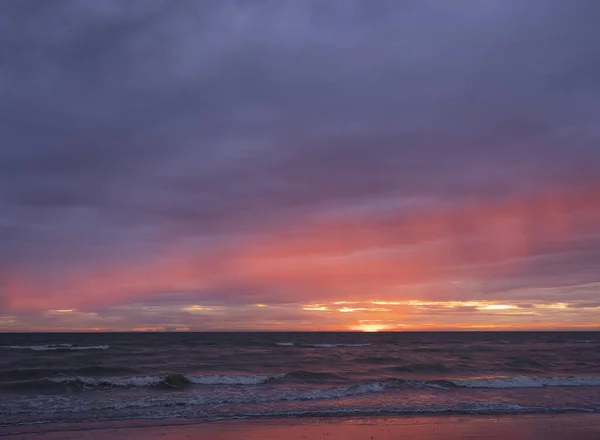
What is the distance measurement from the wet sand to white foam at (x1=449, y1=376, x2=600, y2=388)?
9895 millimetres

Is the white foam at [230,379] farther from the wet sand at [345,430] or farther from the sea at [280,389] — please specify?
the wet sand at [345,430]

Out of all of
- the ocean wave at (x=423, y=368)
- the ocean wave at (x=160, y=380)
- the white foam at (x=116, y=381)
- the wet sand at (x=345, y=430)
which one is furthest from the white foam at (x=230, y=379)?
the wet sand at (x=345, y=430)

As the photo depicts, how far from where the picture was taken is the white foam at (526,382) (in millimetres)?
26641

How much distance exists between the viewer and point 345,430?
1495 cm

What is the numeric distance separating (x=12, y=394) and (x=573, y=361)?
40.2m

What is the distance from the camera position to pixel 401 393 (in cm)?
2344

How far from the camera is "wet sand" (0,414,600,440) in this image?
14.1 meters

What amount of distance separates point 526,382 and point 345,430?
16880 mm

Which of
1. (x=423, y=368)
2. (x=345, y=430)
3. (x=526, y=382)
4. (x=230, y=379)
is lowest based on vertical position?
(x=423, y=368)

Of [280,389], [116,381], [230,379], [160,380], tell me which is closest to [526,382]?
[280,389]

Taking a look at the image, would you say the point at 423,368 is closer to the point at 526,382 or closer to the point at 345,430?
the point at 526,382

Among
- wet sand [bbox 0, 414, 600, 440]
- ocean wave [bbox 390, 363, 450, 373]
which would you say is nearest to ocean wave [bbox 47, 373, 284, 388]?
ocean wave [bbox 390, 363, 450, 373]

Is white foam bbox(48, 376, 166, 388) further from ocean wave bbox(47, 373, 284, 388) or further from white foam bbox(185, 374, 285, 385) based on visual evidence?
white foam bbox(185, 374, 285, 385)

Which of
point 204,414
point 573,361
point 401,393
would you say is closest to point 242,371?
point 401,393
